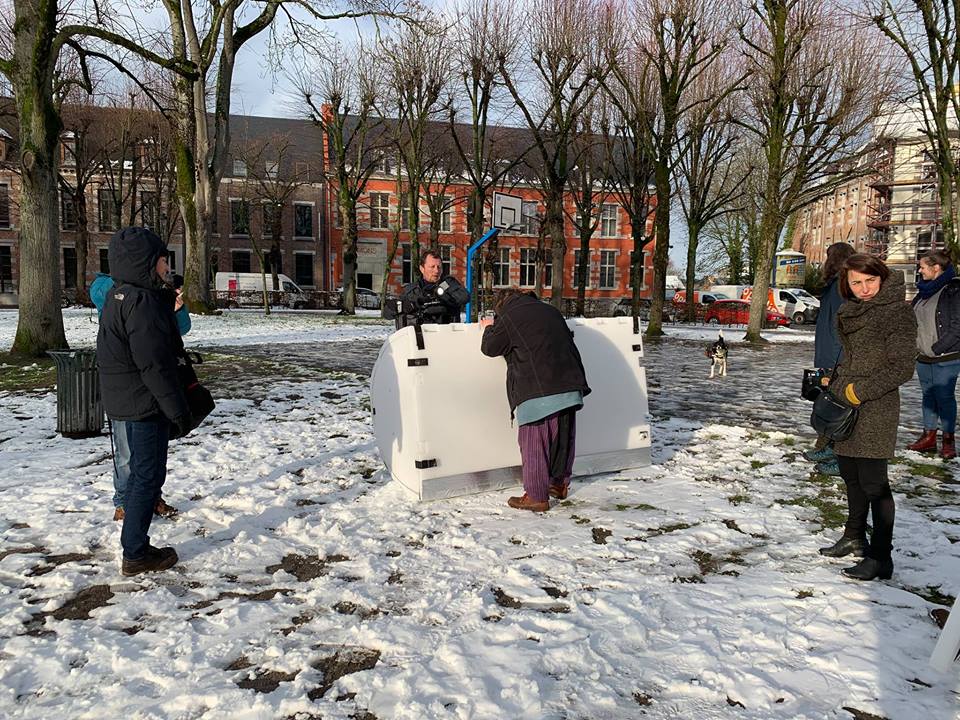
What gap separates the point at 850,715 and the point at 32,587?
375 centimetres

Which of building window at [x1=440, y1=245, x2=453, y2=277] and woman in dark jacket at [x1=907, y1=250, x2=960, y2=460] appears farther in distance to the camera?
building window at [x1=440, y1=245, x2=453, y2=277]

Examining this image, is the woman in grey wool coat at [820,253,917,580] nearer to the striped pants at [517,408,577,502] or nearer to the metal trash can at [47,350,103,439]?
the striped pants at [517,408,577,502]

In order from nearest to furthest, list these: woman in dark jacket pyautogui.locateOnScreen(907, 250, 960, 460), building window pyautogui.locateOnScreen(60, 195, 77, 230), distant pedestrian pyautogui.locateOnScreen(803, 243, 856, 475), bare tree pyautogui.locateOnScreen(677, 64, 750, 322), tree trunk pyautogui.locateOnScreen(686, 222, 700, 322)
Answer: distant pedestrian pyautogui.locateOnScreen(803, 243, 856, 475)
woman in dark jacket pyautogui.locateOnScreen(907, 250, 960, 460)
bare tree pyautogui.locateOnScreen(677, 64, 750, 322)
tree trunk pyautogui.locateOnScreen(686, 222, 700, 322)
building window pyautogui.locateOnScreen(60, 195, 77, 230)

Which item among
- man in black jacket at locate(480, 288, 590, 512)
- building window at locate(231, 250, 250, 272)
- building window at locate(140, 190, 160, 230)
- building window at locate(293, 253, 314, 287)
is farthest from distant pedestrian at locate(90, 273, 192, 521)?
building window at locate(293, 253, 314, 287)

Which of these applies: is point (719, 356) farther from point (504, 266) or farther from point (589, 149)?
point (504, 266)

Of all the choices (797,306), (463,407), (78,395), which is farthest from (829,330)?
(797,306)

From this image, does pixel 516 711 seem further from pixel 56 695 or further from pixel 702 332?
pixel 702 332

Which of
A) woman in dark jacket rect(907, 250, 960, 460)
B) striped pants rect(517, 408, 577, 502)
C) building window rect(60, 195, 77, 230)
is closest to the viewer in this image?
striped pants rect(517, 408, 577, 502)

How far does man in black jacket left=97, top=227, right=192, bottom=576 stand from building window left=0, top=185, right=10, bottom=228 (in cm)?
4906

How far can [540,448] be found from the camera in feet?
15.0

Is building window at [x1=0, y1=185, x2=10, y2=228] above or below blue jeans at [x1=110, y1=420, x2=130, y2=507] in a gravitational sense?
above

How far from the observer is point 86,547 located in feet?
12.9

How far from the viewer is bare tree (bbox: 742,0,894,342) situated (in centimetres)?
1767

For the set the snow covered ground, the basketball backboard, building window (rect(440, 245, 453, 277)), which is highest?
building window (rect(440, 245, 453, 277))
